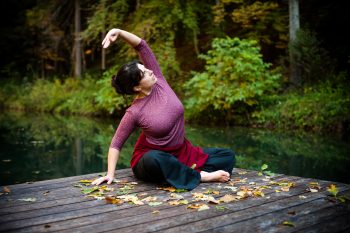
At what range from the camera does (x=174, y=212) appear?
265 centimetres

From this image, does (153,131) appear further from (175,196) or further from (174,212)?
(174,212)

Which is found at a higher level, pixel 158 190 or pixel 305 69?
pixel 305 69

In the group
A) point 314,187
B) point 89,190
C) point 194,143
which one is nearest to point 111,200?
point 89,190

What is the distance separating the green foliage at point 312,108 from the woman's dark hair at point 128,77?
6860 mm

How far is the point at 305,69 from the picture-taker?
11266 millimetres

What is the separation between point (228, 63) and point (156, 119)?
805cm

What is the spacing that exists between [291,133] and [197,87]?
345 centimetres

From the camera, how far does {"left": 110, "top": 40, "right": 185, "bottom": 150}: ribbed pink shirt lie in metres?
3.47

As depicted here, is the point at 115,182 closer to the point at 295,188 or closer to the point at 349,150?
the point at 295,188

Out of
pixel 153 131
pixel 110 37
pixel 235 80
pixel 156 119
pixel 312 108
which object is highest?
pixel 110 37

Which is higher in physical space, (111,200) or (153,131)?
(153,131)

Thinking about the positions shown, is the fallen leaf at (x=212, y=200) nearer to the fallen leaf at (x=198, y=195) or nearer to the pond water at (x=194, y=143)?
the fallen leaf at (x=198, y=195)

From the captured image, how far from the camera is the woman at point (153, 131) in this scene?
133 inches

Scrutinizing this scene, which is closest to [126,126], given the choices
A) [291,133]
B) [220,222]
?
[220,222]
